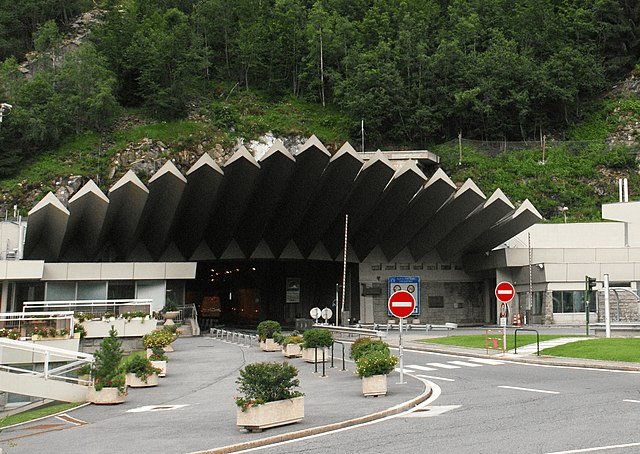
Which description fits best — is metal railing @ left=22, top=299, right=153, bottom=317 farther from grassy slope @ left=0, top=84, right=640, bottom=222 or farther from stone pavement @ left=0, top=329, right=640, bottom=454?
grassy slope @ left=0, top=84, right=640, bottom=222

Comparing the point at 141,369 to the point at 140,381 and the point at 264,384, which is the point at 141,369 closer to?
the point at 140,381

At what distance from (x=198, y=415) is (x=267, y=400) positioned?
3.18m

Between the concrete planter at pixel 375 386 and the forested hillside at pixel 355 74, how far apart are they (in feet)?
193

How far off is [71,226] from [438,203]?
26.7 m

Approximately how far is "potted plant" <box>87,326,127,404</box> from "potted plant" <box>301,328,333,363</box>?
712cm

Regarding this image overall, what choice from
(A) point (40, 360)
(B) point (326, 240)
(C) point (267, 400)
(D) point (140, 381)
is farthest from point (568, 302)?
(C) point (267, 400)

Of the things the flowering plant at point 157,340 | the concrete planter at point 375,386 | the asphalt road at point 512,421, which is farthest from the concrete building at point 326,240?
the concrete planter at point 375,386

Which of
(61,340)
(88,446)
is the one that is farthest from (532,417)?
(61,340)

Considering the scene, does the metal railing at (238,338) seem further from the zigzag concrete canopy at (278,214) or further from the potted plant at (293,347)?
the zigzag concrete canopy at (278,214)

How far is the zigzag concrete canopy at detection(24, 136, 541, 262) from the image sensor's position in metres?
44.3

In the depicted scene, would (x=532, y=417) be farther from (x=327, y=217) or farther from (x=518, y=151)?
(x=518, y=151)

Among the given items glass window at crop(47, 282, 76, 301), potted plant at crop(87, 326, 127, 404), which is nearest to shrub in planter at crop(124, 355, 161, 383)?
potted plant at crop(87, 326, 127, 404)

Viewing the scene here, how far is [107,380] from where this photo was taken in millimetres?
19391

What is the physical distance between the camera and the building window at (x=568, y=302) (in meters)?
46.4
